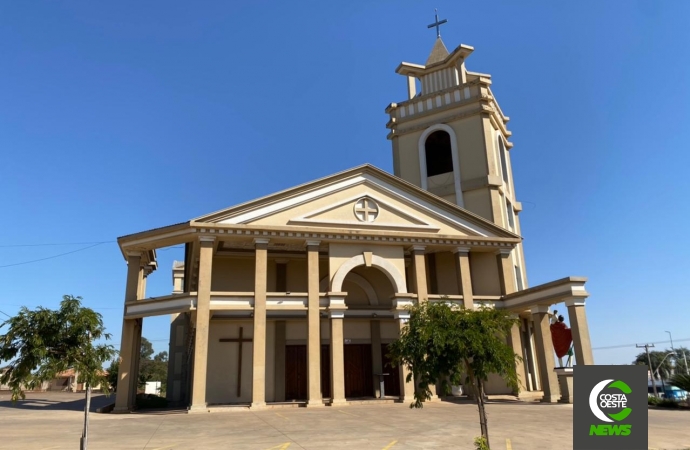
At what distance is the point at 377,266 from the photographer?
24.7 meters

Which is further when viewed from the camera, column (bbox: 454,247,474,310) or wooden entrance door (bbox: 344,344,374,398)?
wooden entrance door (bbox: 344,344,374,398)

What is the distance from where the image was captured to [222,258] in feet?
88.6

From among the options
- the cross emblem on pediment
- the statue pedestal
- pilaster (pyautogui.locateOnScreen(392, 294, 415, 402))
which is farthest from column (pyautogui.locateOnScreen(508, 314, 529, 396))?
the cross emblem on pediment

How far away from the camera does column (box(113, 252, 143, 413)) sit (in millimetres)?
22266

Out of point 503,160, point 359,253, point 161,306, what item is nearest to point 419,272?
point 359,253

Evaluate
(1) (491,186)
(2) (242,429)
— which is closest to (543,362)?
(1) (491,186)

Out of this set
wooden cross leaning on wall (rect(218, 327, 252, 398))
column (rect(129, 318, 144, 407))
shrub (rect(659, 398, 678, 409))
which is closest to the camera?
shrub (rect(659, 398, 678, 409))

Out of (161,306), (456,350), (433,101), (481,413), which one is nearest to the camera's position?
(481,413)

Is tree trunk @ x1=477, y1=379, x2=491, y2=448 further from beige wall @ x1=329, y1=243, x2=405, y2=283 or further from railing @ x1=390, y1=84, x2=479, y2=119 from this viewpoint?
railing @ x1=390, y1=84, x2=479, y2=119

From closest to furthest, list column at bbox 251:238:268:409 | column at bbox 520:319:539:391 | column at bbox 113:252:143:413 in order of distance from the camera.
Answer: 1. column at bbox 251:238:268:409
2. column at bbox 113:252:143:413
3. column at bbox 520:319:539:391

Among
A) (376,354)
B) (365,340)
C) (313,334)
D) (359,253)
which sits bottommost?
(376,354)

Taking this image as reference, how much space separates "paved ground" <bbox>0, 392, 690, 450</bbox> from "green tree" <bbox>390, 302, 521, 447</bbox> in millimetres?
1974

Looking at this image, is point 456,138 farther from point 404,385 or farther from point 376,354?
point 404,385

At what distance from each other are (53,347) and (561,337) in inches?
787
